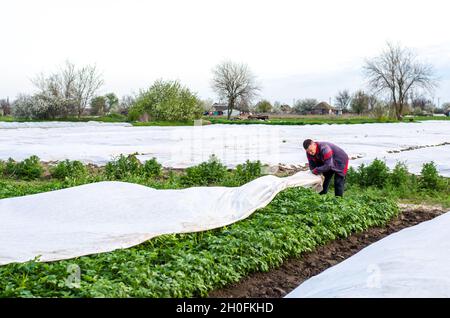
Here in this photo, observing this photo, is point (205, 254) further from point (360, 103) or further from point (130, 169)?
point (360, 103)

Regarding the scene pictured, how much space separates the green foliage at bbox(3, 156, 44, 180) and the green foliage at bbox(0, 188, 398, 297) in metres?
6.15

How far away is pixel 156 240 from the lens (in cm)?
485

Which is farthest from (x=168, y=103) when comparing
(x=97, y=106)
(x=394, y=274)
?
(x=394, y=274)

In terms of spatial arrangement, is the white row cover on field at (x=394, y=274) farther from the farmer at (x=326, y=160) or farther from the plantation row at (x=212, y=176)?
the plantation row at (x=212, y=176)

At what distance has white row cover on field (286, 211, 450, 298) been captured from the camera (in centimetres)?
318

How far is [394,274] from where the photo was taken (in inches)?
136

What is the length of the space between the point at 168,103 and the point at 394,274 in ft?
113

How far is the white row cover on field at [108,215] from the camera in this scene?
448cm

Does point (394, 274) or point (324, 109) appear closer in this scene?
point (394, 274)

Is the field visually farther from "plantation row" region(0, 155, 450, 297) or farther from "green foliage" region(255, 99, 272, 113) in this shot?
"green foliage" region(255, 99, 272, 113)

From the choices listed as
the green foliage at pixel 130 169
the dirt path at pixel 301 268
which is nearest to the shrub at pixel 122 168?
the green foliage at pixel 130 169
